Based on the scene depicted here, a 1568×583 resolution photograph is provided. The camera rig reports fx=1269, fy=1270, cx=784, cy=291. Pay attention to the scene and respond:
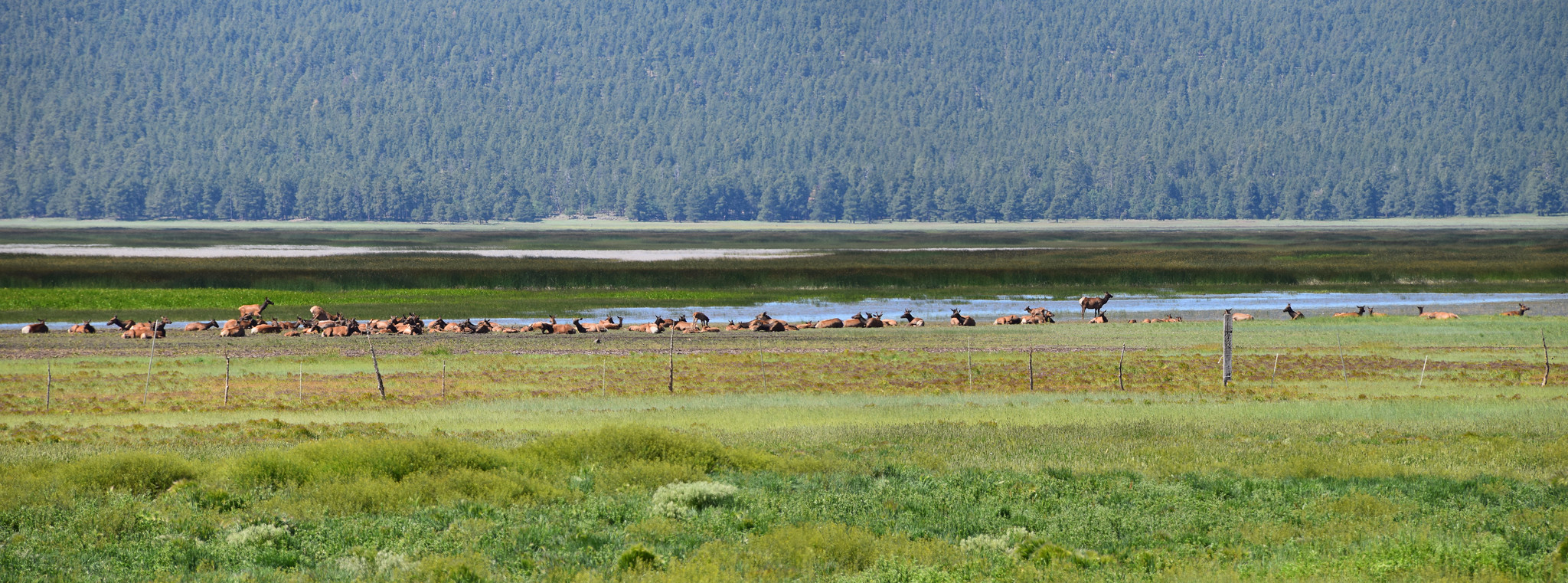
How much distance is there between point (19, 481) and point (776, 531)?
1081 centimetres

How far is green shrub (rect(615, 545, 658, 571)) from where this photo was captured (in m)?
13.3

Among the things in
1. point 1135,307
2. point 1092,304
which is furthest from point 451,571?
point 1135,307

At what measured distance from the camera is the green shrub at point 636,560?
1327 cm

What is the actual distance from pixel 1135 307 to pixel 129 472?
58847 mm

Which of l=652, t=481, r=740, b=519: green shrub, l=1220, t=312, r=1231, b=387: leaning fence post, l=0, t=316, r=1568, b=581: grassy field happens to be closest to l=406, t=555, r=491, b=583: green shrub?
l=0, t=316, r=1568, b=581: grassy field

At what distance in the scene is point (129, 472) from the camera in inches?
715

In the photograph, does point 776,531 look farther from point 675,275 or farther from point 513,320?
point 675,275

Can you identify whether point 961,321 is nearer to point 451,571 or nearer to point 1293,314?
point 1293,314

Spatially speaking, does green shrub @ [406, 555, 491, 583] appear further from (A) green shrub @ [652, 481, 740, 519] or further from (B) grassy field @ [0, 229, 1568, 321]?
(B) grassy field @ [0, 229, 1568, 321]

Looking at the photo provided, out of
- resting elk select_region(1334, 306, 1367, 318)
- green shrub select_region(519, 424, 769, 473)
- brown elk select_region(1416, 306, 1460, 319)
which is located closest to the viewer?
green shrub select_region(519, 424, 769, 473)

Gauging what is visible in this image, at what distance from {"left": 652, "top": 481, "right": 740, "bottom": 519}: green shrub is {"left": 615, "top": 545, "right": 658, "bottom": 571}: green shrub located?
264 cm

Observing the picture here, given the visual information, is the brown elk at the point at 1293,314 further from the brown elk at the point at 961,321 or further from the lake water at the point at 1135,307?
the brown elk at the point at 961,321

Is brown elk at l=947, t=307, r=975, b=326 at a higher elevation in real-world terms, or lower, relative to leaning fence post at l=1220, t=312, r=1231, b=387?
lower

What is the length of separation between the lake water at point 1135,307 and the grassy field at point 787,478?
2519 centimetres
